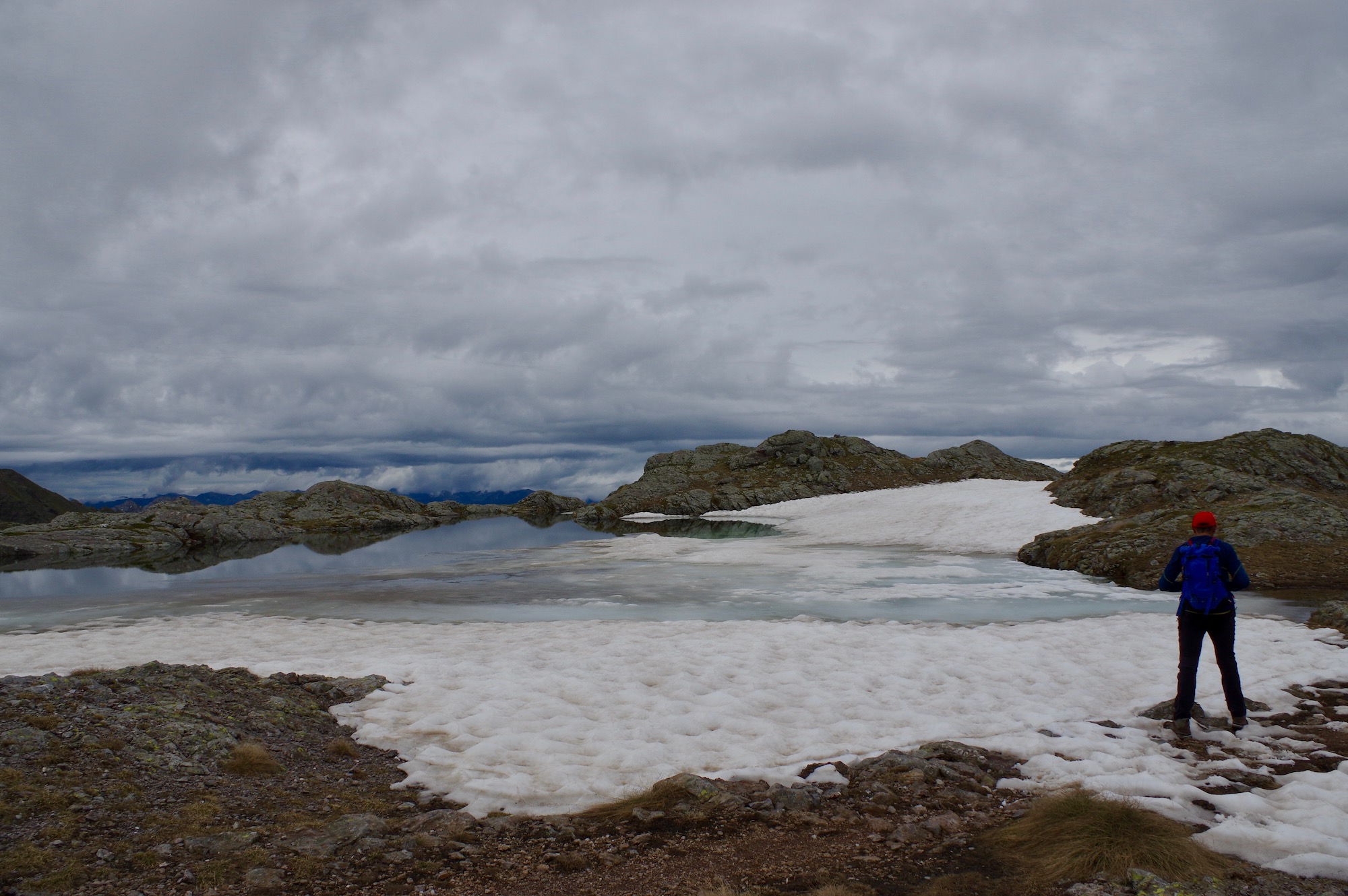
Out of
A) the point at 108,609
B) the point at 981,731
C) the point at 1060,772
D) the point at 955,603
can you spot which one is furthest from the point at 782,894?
the point at 108,609

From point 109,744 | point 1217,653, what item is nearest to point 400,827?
point 109,744

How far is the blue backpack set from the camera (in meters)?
11.5

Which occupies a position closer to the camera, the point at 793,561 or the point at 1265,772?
the point at 1265,772

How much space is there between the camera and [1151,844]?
698 cm

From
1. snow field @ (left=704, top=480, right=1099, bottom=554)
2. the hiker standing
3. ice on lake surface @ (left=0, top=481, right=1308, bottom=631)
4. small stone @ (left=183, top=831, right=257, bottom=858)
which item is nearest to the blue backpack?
the hiker standing

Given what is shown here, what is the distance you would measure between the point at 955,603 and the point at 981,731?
14797 mm

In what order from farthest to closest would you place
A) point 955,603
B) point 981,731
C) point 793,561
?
point 793,561 → point 955,603 → point 981,731

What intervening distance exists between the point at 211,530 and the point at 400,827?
103 metres

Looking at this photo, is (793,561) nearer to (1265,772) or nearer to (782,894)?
(1265,772)

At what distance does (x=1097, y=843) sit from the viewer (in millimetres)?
7125

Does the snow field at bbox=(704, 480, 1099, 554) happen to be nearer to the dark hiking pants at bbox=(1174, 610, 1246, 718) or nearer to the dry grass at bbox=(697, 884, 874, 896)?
the dark hiking pants at bbox=(1174, 610, 1246, 718)

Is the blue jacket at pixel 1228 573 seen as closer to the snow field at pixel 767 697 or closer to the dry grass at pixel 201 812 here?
the snow field at pixel 767 697

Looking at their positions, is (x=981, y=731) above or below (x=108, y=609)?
above

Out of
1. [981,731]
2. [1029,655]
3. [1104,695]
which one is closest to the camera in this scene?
[981,731]
